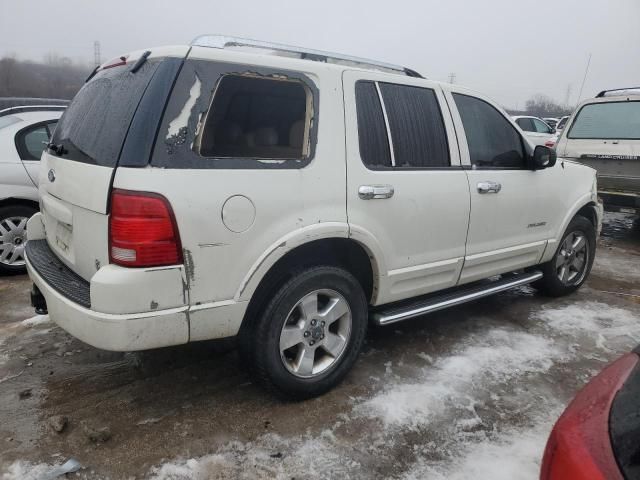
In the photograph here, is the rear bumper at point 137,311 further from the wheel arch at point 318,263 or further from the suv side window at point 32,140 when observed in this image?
the suv side window at point 32,140

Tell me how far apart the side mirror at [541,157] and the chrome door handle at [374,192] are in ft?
5.33

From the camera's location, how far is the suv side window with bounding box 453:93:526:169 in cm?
350

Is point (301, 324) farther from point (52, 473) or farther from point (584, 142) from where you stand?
point (584, 142)

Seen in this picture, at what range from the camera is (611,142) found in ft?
23.0

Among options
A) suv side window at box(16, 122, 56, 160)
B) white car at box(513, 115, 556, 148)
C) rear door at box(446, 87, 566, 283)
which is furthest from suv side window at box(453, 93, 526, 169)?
white car at box(513, 115, 556, 148)

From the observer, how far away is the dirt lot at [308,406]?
2.32 m

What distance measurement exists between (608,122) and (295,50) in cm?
636

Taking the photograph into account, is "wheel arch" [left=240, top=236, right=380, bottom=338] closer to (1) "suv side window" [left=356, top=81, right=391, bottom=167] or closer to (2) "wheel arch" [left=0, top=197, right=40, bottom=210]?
(1) "suv side window" [left=356, top=81, right=391, bottom=167]

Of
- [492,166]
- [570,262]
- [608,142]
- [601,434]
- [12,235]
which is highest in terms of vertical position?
[608,142]

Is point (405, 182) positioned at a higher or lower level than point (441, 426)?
higher

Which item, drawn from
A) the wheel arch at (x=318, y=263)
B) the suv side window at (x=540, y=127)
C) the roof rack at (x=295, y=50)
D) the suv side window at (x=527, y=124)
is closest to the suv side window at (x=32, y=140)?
the roof rack at (x=295, y=50)

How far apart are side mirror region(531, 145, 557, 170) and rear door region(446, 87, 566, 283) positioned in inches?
2.3

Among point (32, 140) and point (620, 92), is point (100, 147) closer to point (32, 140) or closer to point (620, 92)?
point (32, 140)

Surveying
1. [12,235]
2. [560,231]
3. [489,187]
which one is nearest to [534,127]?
[560,231]
